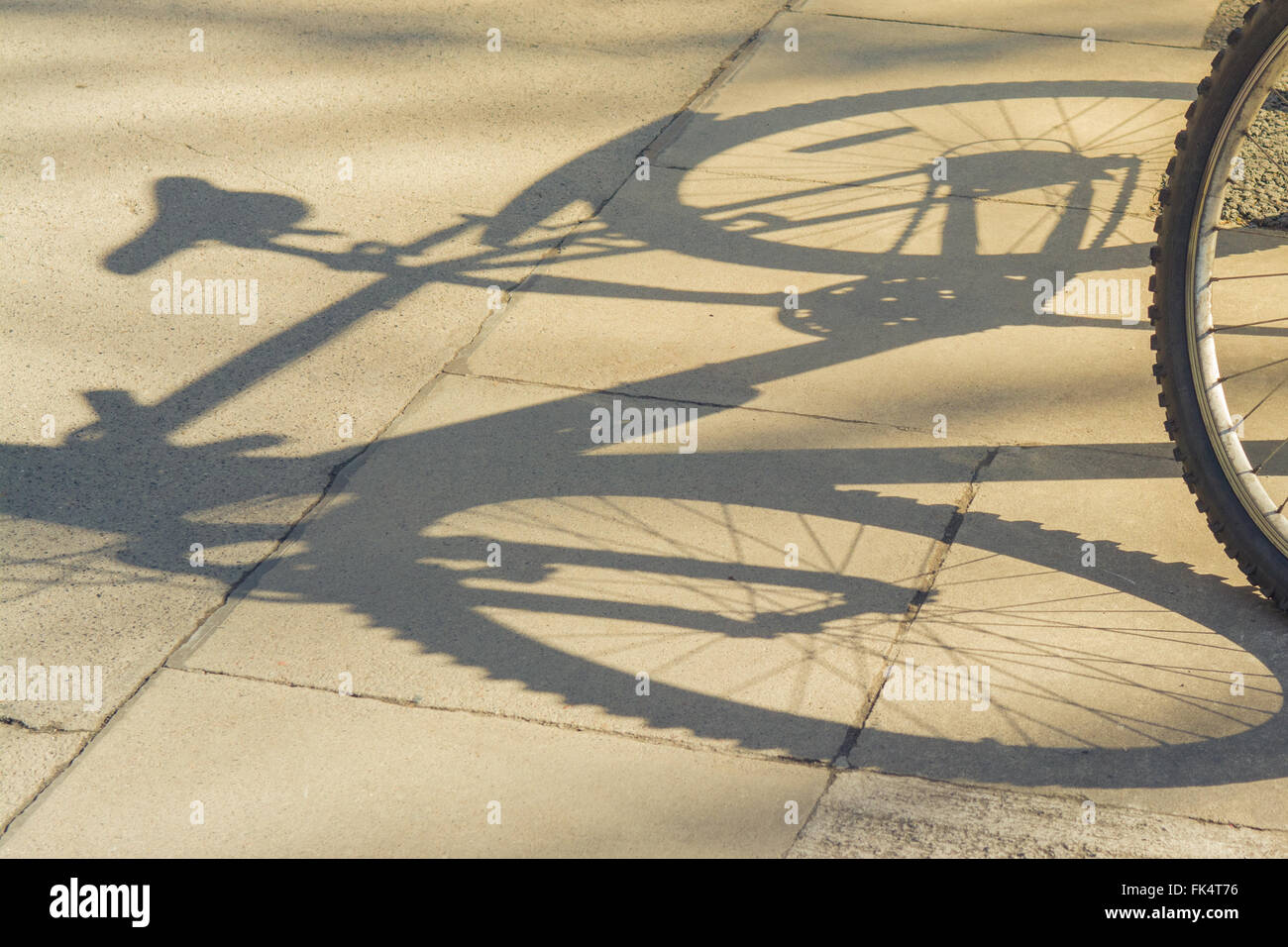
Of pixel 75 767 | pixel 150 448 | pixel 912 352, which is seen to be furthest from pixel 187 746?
pixel 912 352

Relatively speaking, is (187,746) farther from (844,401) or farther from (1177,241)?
(1177,241)

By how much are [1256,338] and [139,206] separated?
14.5ft

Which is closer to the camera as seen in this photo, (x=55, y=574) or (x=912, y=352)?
(x=55, y=574)

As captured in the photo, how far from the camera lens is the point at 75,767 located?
3377 mm

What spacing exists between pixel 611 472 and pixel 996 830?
1.68 metres

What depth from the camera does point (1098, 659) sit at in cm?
353

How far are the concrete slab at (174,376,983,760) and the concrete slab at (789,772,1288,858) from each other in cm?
22

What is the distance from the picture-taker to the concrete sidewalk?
10.7ft

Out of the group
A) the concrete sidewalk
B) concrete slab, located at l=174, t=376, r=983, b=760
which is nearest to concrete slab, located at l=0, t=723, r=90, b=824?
the concrete sidewalk
